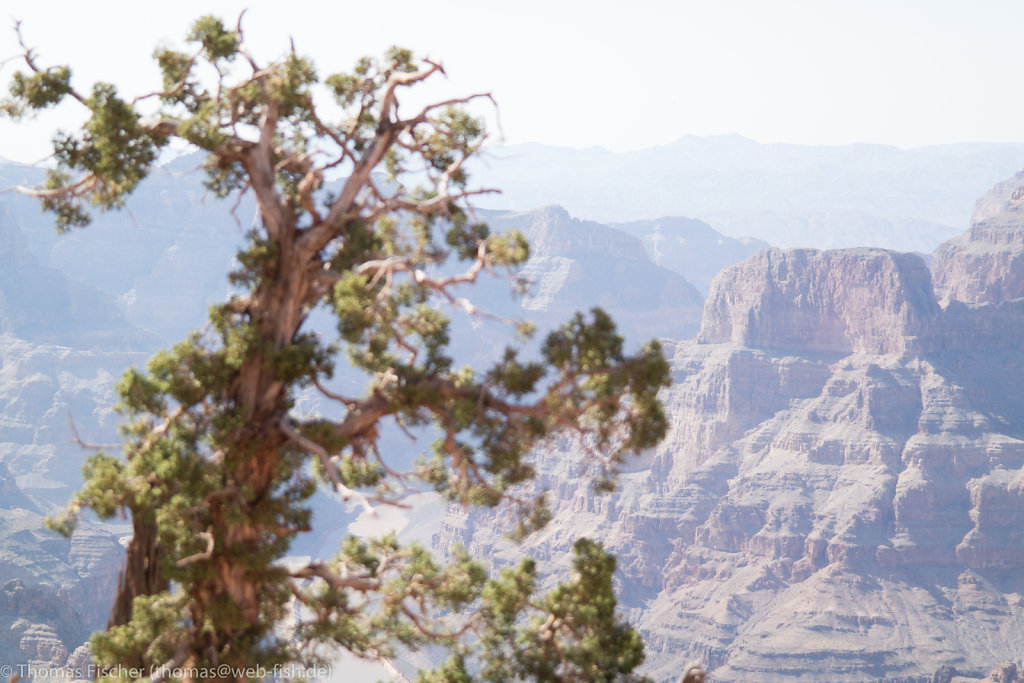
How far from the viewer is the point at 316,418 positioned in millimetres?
11648

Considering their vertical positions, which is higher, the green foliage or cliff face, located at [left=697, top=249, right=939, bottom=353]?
cliff face, located at [left=697, top=249, right=939, bottom=353]

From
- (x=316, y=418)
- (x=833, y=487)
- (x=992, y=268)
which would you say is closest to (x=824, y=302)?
(x=992, y=268)

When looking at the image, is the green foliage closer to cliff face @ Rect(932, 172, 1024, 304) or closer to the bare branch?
the bare branch

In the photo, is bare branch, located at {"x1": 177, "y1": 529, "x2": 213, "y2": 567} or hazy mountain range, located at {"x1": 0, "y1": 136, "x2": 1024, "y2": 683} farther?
hazy mountain range, located at {"x1": 0, "y1": 136, "x2": 1024, "y2": 683}

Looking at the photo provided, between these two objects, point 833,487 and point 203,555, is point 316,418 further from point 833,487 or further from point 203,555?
point 833,487

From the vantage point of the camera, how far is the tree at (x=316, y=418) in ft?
35.1

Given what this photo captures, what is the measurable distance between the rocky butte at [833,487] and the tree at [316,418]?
11996cm

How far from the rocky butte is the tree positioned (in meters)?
120

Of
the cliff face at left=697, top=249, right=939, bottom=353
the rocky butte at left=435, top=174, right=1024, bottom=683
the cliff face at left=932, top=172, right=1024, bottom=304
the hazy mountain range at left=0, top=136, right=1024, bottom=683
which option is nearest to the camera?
the hazy mountain range at left=0, top=136, right=1024, bottom=683

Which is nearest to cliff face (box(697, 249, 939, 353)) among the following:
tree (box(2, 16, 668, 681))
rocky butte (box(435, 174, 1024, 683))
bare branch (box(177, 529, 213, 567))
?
rocky butte (box(435, 174, 1024, 683))

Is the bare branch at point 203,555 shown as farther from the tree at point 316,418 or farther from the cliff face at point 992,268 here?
the cliff face at point 992,268

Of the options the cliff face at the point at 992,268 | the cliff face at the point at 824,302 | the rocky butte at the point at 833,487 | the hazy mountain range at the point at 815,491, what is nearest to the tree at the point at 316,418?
the hazy mountain range at the point at 815,491

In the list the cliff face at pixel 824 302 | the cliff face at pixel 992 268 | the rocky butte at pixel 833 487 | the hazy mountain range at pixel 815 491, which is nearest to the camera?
the hazy mountain range at pixel 815 491

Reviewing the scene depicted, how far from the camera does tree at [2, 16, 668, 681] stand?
10.7m
